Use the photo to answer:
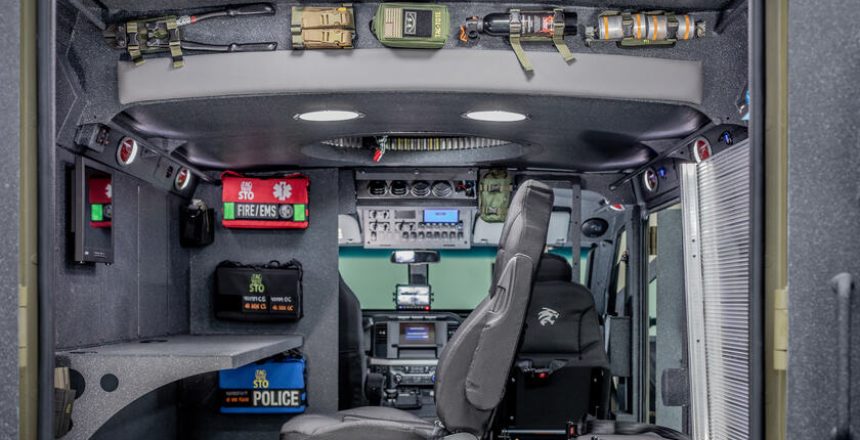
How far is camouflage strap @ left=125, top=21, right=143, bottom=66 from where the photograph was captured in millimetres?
3188

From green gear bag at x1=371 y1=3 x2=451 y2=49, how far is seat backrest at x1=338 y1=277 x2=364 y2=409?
3.23 m

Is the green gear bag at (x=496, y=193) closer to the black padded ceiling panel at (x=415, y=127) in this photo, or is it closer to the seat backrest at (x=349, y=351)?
the black padded ceiling panel at (x=415, y=127)

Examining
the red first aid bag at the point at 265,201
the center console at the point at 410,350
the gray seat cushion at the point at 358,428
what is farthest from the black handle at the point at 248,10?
the center console at the point at 410,350

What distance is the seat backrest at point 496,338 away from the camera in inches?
115

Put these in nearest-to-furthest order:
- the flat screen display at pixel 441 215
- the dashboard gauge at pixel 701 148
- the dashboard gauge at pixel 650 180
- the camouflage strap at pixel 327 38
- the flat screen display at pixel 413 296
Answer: the camouflage strap at pixel 327 38
the dashboard gauge at pixel 701 148
the dashboard gauge at pixel 650 180
the flat screen display at pixel 441 215
the flat screen display at pixel 413 296

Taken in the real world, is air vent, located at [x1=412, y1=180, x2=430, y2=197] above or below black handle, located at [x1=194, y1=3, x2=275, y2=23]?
below

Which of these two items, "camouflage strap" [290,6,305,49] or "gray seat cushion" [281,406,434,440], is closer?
"camouflage strap" [290,6,305,49]

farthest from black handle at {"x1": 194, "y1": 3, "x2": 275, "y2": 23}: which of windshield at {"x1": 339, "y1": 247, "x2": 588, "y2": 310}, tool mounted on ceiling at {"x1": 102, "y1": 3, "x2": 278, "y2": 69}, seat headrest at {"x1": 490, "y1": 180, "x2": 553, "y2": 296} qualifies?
windshield at {"x1": 339, "y1": 247, "x2": 588, "y2": 310}

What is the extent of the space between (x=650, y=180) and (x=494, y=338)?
8.90 feet

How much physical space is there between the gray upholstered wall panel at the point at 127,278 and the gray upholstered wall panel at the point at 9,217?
80.2 inches

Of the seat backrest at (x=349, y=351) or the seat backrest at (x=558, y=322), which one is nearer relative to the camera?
the seat backrest at (x=558, y=322)

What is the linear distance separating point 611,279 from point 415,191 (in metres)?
1.82

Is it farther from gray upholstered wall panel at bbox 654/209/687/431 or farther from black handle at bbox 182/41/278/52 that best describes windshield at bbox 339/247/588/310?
black handle at bbox 182/41/278/52

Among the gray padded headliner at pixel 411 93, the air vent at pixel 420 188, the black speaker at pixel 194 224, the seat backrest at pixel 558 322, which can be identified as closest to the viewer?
the gray padded headliner at pixel 411 93
